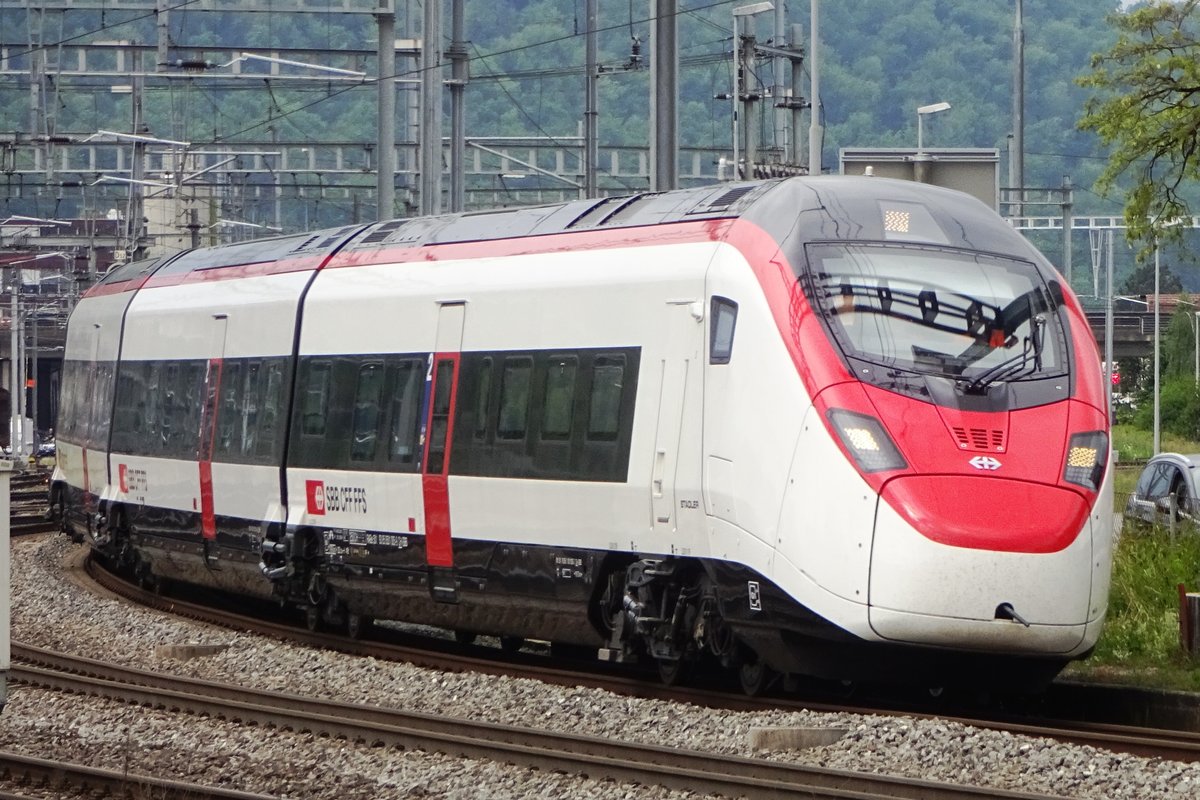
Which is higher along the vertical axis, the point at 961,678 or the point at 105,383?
the point at 105,383

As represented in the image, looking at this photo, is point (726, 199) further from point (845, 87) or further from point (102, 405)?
point (845, 87)

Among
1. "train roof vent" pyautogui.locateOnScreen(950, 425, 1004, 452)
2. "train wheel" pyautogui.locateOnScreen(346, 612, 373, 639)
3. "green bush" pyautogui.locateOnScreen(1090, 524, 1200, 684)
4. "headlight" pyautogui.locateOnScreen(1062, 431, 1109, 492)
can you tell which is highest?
"train roof vent" pyautogui.locateOnScreen(950, 425, 1004, 452)

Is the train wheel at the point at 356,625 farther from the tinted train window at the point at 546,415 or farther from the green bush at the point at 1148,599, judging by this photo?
the green bush at the point at 1148,599

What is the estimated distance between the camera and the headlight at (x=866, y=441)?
10305 millimetres

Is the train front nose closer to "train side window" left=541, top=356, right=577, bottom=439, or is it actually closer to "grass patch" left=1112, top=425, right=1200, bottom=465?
"train side window" left=541, top=356, right=577, bottom=439

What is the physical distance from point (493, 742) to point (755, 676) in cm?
226

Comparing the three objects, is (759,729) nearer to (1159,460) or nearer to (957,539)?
(957,539)

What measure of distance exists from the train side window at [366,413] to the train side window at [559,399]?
2.39 meters

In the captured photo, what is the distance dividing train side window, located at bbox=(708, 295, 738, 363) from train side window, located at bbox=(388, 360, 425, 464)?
11.9 ft

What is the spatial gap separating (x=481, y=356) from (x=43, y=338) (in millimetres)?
75840

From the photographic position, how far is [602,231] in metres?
13.2

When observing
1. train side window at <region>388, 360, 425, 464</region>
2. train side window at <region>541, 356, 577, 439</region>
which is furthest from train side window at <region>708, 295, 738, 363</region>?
train side window at <region>388, 360, 425, 464</region>

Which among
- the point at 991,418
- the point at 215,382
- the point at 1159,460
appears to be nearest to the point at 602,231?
the point at 991,418

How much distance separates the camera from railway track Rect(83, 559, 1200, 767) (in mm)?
10195
